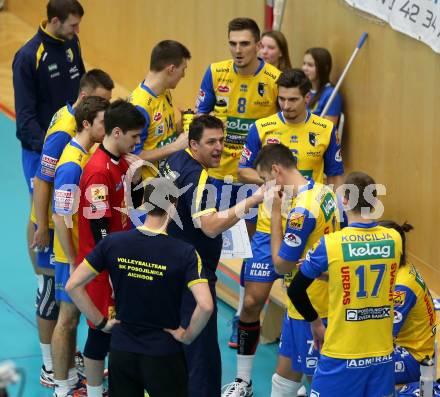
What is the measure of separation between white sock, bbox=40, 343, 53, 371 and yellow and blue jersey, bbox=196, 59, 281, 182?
2254 millimetres

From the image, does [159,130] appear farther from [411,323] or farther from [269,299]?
[411,323]

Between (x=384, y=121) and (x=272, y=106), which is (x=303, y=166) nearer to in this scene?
(x=272, y=106)

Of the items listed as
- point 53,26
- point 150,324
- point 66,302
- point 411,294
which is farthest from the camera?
point 53,26

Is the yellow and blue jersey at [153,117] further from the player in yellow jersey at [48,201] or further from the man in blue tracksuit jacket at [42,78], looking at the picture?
the man in blue tracksuit jacket at [42,78]

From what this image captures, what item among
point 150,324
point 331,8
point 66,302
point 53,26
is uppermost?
point 331,8

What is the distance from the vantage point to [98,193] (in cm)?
684

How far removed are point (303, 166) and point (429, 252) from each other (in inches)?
71.0

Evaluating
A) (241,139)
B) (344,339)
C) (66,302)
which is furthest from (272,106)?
(344,339)

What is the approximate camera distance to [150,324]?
5.78 meters

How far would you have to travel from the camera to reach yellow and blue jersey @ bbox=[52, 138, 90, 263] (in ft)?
23.2

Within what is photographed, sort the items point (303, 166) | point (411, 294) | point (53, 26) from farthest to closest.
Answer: point (53, 26)
point (303, 166)
point (411, 294)

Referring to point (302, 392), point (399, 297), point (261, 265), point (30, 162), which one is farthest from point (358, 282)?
point (30, 162)

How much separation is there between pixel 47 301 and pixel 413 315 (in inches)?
116

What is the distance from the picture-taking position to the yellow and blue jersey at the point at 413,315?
6.64 meters
